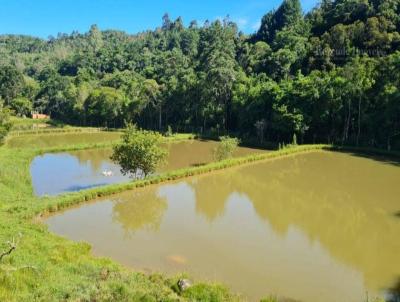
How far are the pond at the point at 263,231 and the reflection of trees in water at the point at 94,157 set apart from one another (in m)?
11.2

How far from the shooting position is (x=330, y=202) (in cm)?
2714

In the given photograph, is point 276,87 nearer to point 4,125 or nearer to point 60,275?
point 4,125

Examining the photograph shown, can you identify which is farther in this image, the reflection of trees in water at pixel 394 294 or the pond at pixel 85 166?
Answer: the pond at pixel 85 166

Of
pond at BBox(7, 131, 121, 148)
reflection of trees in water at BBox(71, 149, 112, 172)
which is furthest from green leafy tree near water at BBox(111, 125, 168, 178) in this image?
pond at BBox(7, 131, 121, 148)

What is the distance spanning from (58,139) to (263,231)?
151 ft

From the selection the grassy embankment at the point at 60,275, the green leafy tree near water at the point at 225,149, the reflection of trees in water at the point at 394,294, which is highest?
the green leafy tree near water at the point at 225,149

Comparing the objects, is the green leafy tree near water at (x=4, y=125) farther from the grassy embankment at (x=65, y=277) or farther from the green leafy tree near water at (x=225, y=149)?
the grassy embankment at (x=65, y=277)

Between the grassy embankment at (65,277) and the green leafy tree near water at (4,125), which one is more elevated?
the green leafy tree near water at (4,125)

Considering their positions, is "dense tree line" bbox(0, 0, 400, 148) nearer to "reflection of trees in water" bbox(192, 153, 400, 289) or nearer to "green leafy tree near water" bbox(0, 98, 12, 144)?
"reflection of trees in water" bbox(192, 153, 400, 289)

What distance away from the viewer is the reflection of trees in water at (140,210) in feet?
74.2

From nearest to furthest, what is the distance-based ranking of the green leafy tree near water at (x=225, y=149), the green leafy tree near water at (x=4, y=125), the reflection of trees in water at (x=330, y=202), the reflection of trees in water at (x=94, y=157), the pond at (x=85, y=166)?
the reflection of trees in water at (x=330, y=202) → the pond at (x=85, y=166) → the green leafy tree near water at (x=225, y=149) → the reflection of trees in water at (x=94, y=157) → the green leafy tree near water at (x=4, y=125)

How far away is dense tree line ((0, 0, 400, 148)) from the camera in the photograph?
49.4 metres

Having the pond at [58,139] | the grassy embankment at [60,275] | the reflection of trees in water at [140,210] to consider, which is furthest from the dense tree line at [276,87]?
the grassy embankment at [60,275]

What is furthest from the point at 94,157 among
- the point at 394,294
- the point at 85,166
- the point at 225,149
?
the point at 394,294
